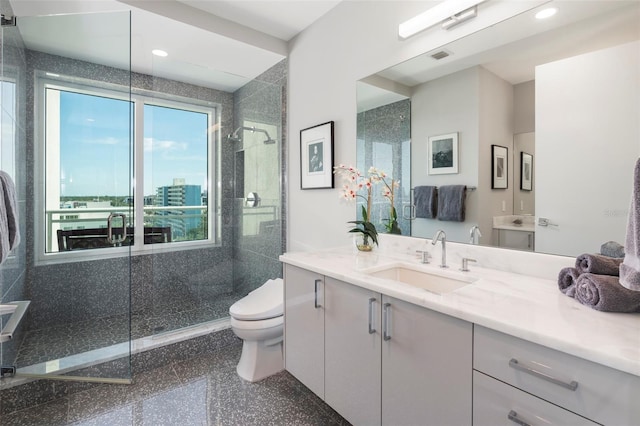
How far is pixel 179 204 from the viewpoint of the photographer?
2896 mm

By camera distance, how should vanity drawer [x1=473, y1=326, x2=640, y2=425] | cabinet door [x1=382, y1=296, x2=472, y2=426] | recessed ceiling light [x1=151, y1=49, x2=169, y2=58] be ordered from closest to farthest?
vanity drawer [x1=473, y1=326, x2=640, y2=425]
cabinet door [x1=382, y1=296, x2=472, y2=426]
recessed ceiling light [x1=151, y1=49, x2=169, y2=58]

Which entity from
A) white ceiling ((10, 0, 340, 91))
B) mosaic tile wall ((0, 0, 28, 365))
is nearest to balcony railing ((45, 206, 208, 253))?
mosaic tile wall ((0, 0, 28, 365))

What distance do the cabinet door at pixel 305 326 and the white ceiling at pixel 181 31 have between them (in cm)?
191

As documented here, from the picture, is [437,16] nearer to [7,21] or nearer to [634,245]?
[634,245]

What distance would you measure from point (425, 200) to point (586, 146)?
2.41ft

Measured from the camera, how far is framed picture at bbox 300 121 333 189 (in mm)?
2305

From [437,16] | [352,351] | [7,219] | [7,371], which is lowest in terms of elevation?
[7,371]

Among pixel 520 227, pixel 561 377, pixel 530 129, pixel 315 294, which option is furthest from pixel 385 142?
pixel 561 377

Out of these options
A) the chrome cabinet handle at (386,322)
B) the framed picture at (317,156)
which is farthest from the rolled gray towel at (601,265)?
the framed picture at (317,156)

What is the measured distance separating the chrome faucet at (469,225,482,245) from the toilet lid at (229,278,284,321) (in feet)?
4.24

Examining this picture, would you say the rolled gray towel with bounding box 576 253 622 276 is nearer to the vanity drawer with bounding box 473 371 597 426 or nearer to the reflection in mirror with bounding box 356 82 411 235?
the vanity drawer with bounding box 473 371 597 426

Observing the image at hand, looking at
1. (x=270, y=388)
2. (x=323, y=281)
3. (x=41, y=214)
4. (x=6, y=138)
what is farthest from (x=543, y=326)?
(x=41, y=214)

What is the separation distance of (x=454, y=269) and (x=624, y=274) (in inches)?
29.3

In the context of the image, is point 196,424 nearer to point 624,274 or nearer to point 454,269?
point 454,269
